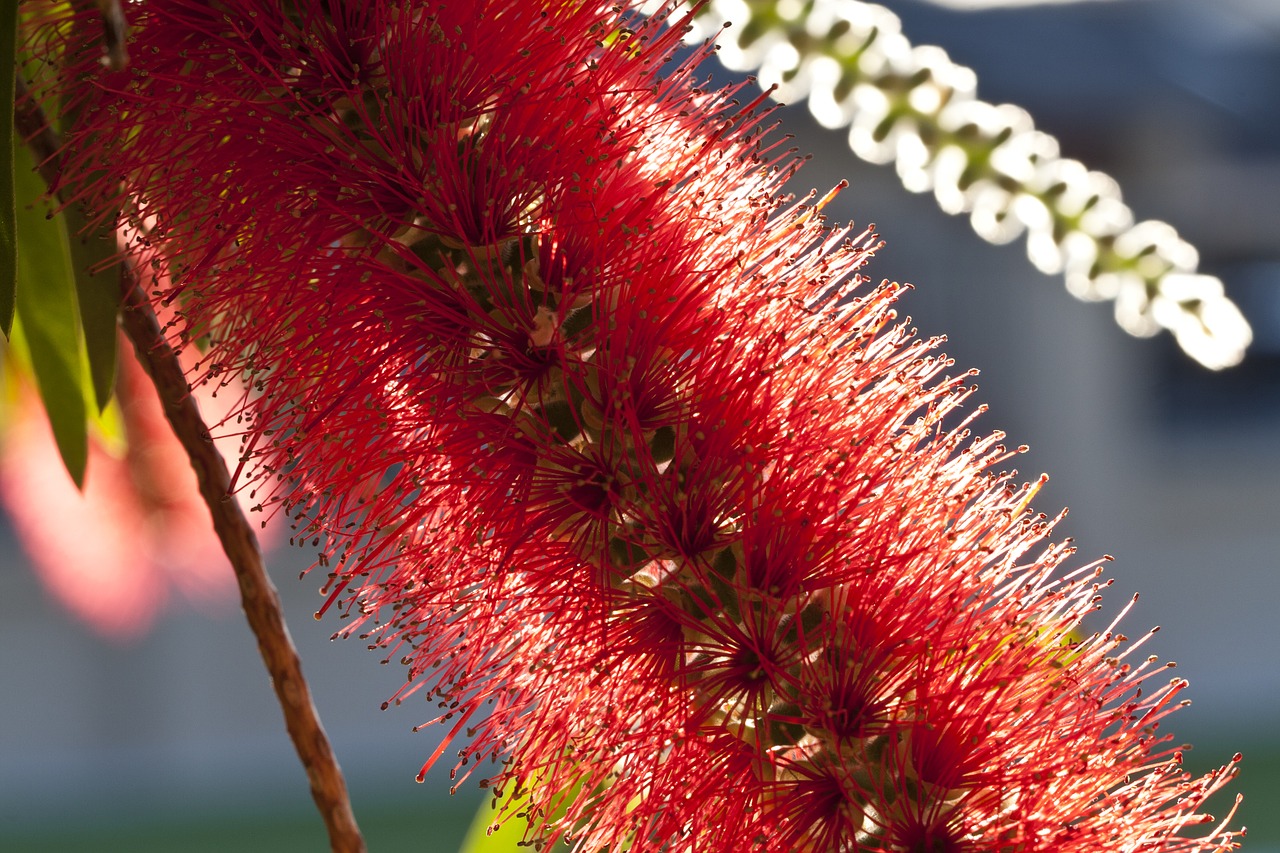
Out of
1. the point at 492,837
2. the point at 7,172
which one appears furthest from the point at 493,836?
the point at 7,172

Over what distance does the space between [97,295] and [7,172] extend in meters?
0.09

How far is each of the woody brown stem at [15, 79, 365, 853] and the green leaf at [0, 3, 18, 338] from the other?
0.7 inches

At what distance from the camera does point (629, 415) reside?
471 mm

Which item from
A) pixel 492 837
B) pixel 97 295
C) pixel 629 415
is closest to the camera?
pixel 629 415

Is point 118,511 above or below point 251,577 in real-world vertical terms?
above

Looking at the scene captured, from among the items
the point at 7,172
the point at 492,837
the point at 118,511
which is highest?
the point at 118,511

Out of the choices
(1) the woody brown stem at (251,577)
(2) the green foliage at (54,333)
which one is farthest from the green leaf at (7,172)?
(2) the green foliage at (54,333)

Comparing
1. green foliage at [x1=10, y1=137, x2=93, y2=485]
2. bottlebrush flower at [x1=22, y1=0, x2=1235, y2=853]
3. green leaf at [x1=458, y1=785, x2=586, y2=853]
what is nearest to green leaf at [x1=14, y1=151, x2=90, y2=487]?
green foliage at [x1=10, y1=137, x2=93, y2=485]

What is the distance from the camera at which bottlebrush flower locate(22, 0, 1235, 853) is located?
0.49 meters

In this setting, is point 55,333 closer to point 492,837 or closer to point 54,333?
point 54,333

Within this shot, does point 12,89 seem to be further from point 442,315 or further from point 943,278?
point 943,278

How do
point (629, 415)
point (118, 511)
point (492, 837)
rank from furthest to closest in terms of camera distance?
1. point (118, 511)
2. point (492, 837)
3. point (629, 415)

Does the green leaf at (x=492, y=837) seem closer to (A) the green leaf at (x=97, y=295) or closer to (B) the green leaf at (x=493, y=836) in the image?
(B) the green leaf at (x=493, y=836)

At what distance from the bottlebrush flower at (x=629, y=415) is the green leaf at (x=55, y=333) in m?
0.10
